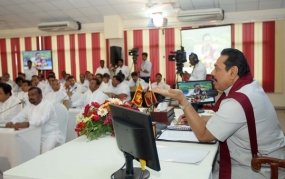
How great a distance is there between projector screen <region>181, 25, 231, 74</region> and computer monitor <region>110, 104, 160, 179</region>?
252 inches

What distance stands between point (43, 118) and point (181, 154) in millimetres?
1922

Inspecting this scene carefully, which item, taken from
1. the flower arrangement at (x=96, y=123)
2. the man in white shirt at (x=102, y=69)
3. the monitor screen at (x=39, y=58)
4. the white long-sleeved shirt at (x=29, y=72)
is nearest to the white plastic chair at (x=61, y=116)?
the flower arrangement at (x=96, y=123)

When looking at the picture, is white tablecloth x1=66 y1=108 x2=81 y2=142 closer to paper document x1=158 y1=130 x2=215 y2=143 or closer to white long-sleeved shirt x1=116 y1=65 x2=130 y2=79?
paper document x1=158 y1=130 x2=215 y2=143

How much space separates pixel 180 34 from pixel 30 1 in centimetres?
416

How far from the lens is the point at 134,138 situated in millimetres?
1276

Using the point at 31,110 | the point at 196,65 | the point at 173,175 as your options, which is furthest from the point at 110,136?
the point at 196,65

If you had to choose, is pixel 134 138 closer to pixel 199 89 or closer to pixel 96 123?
pixel 96 123

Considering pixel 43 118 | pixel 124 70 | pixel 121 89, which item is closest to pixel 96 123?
pixel 43 118

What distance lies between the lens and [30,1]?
7.29m

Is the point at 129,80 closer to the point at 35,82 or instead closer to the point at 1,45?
the point at 35,82

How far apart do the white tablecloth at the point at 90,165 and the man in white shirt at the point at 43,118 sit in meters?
1.34

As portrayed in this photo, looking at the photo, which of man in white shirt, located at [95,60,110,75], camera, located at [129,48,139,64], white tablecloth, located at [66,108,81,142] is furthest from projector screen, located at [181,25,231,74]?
white tablecloth, located at [66,108,81,142]

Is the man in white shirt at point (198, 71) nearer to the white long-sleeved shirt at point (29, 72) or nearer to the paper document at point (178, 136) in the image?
the paper document at point (178, 136)

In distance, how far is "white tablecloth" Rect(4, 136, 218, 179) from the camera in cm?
147
